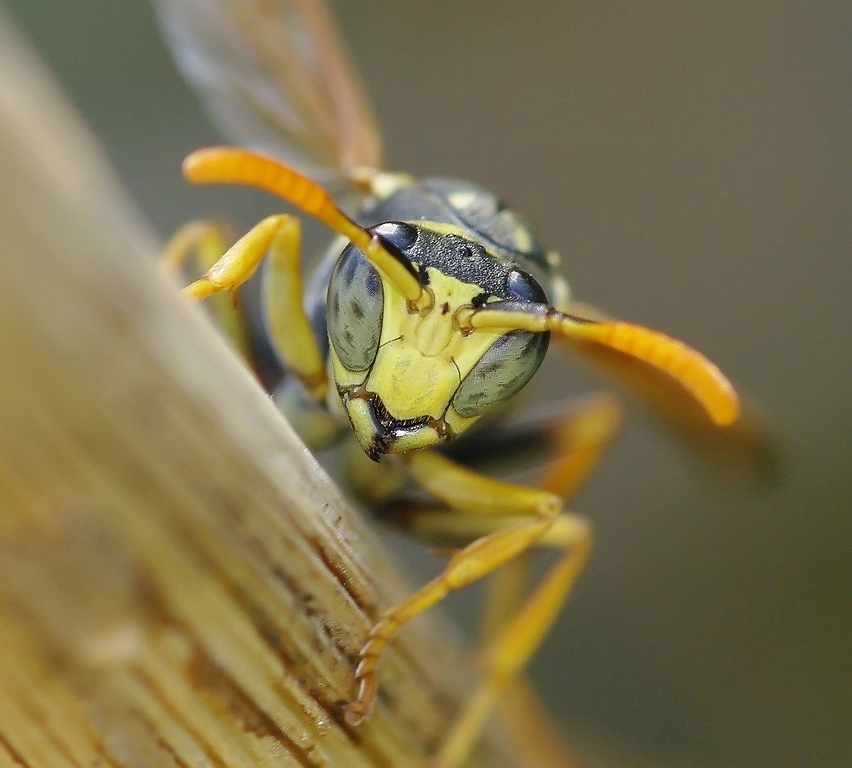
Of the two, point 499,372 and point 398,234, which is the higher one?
point 398,234

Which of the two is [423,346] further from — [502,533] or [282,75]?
[282,75]

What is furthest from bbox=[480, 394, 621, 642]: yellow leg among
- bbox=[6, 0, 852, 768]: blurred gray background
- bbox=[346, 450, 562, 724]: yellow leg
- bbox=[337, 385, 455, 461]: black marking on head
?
bbox=[6, 0, 852, 768]: blurred gray background

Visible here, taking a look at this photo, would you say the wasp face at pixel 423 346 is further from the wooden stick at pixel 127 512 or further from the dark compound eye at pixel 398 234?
the wooden stick at pixel 127 512

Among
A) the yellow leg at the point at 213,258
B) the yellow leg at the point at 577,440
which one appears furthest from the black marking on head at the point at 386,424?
the yellow leg at the point at 577,440

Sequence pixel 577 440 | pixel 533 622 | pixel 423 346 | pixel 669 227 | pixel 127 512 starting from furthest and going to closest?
pixel 669 227 < pixel 577 440 < pixel 533 622 < pixel 423 346 < pixel 127 512

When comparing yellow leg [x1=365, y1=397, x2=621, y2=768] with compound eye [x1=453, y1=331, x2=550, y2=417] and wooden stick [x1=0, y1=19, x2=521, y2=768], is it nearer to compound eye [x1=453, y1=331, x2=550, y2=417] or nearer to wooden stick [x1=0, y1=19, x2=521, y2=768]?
compound eye [x1=453, y1=331, x2=550, y2=417]

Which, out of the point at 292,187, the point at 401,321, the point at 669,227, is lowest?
the point at 669,227

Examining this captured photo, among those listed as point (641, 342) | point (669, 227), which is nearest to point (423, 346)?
point (641, 342)
